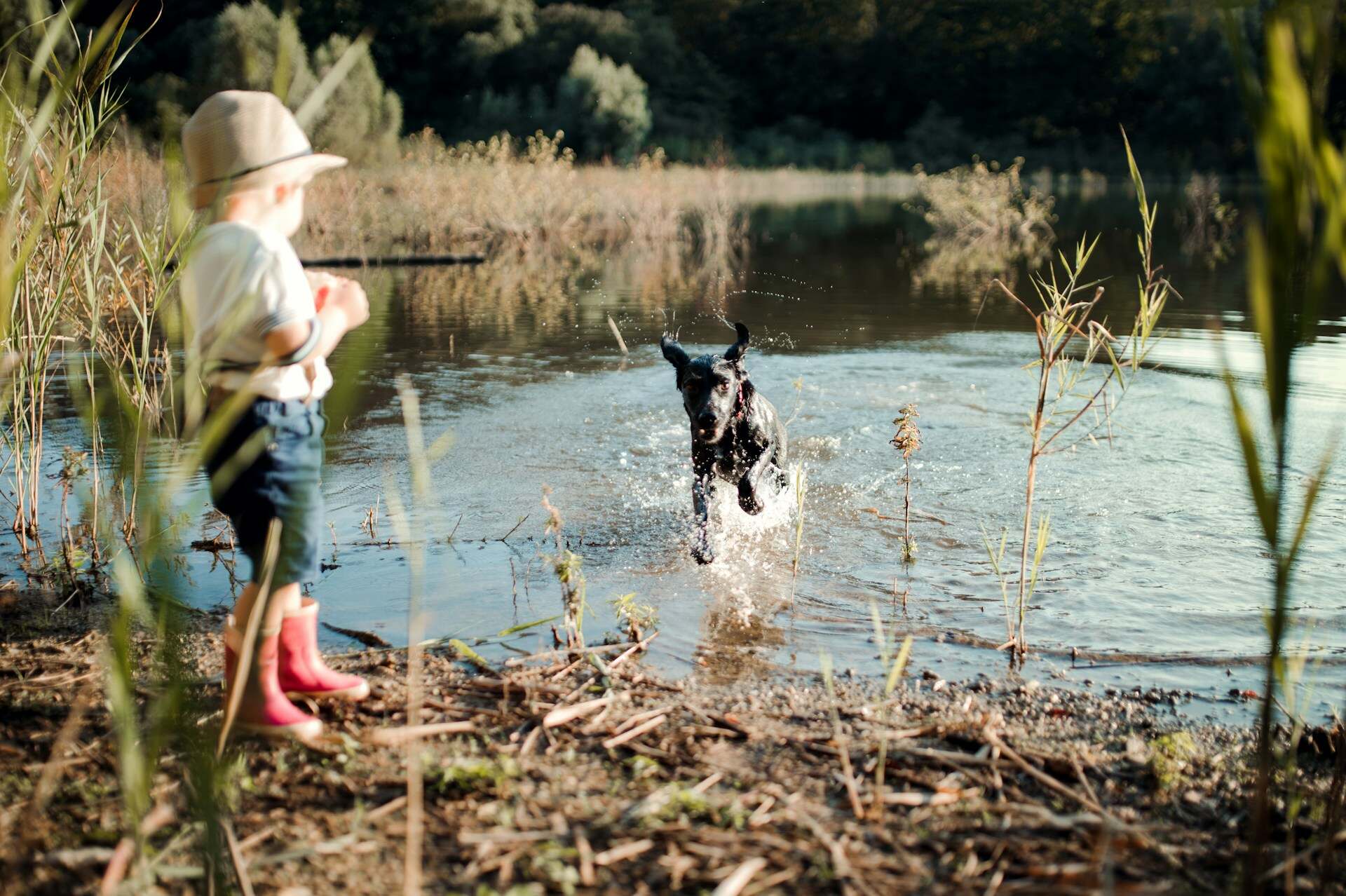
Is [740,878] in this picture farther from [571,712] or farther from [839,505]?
[839,505]

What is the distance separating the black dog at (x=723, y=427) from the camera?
18.4 feet

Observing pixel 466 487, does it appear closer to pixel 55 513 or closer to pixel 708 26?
pixel 55 513

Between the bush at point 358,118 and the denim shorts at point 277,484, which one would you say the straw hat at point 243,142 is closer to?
the denim shorts at point 277,484

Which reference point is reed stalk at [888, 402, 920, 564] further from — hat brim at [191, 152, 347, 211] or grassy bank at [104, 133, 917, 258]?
grassy bank at [104, 133, 917, 258]

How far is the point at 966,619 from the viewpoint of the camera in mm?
4785

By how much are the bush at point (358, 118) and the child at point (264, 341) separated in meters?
29.6

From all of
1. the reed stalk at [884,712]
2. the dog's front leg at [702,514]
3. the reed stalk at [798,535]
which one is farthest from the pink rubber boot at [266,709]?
the dog's front leg at [702,514]

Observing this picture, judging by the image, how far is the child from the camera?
9.95 feet

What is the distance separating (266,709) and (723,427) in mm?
2964

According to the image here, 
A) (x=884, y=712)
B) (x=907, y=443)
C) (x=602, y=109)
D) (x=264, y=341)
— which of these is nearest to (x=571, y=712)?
(x=884, y=712)

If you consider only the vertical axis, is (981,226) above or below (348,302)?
above

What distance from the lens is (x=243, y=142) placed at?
3074 mm

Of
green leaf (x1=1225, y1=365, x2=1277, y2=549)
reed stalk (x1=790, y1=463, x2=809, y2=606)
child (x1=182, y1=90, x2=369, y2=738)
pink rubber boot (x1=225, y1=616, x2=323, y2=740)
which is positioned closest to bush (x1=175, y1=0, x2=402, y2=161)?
reed stalk (x1=790, y1=463, x2=809, y2=606)

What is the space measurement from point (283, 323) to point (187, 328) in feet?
1.18
